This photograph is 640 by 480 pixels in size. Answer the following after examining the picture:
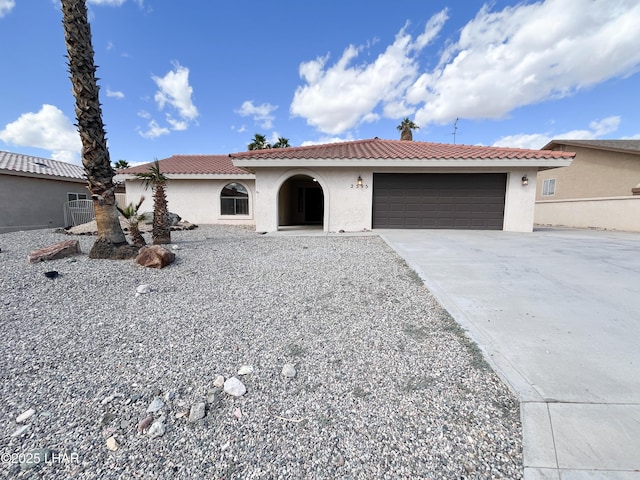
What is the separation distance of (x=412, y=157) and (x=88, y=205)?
16282 mm

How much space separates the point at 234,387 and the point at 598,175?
993 inches

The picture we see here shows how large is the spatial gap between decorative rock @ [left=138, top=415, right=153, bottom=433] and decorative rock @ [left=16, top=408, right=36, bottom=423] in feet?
2.92

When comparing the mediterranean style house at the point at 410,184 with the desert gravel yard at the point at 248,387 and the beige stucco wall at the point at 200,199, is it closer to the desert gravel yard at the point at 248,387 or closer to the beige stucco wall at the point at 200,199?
the beige stucco wall at the point at 200,199

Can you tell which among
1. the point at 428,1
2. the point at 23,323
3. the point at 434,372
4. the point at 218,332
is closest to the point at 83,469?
A: the point at 218,332

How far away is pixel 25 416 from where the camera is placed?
6.98 ft

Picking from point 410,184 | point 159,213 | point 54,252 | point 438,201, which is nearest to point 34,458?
point 54,252

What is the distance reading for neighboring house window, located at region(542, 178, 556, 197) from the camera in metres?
20.8

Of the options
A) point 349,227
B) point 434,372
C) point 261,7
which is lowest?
point 434,372

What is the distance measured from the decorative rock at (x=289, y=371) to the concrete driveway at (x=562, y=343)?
1742 mm

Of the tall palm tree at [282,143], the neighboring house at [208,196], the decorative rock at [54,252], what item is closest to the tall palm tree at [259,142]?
the tall palm tree at [282,143]

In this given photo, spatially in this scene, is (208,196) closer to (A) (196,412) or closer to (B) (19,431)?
(B) (19,431)

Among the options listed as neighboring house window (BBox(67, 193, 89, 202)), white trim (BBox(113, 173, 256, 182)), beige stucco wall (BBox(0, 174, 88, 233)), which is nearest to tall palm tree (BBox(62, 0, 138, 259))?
white trim (BBox(113, 173, 256, 182))

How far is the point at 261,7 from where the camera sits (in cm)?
1170

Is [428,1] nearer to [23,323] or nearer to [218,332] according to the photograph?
[218,332]
